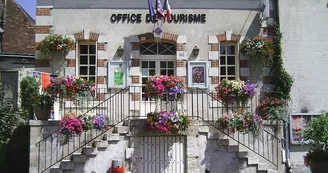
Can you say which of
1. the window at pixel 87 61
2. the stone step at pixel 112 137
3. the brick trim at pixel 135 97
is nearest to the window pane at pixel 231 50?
the brick trim at pixel 135 97

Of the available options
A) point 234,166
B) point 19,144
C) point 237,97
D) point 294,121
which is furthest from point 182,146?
point 19,144

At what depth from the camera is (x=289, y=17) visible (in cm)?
1255

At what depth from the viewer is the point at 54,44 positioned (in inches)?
458

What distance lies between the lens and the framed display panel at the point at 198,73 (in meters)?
12.1

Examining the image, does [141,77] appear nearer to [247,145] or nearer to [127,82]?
[127,82]

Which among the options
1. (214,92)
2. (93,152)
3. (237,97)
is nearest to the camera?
(93,152)

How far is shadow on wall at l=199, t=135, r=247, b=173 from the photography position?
10172mm

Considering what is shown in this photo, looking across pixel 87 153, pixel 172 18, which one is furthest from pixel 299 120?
pixel 87 153

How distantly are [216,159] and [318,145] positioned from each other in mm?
2402

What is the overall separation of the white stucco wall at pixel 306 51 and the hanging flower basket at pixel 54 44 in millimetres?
6302

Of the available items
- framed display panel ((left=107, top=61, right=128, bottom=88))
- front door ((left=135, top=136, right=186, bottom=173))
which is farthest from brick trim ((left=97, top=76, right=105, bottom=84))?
front door ((left=135, top=136, right=186, bottom=173))

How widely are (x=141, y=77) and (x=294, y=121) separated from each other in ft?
15.3

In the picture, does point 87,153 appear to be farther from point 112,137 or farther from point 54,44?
point 54,44

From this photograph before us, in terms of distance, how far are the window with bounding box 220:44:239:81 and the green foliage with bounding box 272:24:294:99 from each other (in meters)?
1.12
